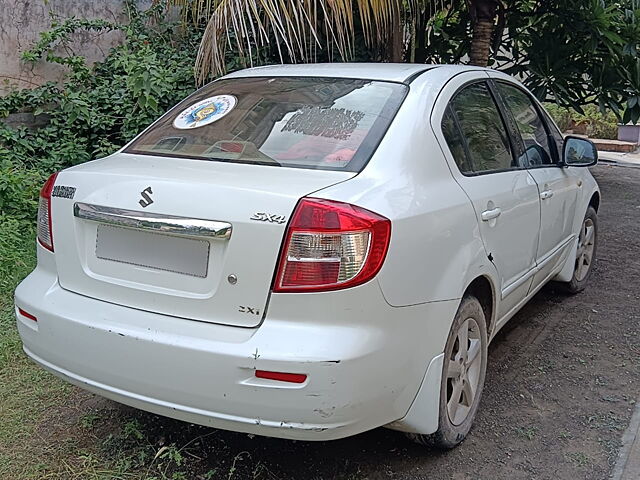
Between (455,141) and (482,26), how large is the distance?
509 centimetres

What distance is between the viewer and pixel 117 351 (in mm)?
2488

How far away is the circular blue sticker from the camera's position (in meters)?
3.27

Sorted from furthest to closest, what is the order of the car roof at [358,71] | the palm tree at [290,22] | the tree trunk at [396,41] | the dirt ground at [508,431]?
the tree trunk at [396,41] → the palm tree at [290,22] → the car roof at [358,71] → the dirt ground at [508,431]

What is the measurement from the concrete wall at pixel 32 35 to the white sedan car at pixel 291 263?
410 cm

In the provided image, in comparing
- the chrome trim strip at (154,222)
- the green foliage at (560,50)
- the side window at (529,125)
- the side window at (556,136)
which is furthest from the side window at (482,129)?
the green foliage at (560,50)

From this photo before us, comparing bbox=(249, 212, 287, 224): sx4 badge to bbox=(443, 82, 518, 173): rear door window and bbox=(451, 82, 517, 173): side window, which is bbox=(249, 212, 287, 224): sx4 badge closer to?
bbox=(443, 82, 518, 173): rear door window

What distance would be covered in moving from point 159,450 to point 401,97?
181cm

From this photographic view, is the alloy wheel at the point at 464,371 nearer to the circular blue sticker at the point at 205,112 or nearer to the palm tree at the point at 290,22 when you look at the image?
the circular blue sticker at the point at 205,112

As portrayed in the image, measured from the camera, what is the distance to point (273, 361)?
2.27 meters

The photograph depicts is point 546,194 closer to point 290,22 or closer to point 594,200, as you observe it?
point 594,200

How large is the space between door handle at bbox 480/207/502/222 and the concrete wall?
206 inches

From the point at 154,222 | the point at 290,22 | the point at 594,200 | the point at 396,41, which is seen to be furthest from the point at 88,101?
the point at 154,222

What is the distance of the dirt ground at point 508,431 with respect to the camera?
116 inches

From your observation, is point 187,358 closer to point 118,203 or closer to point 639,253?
point 118,203
